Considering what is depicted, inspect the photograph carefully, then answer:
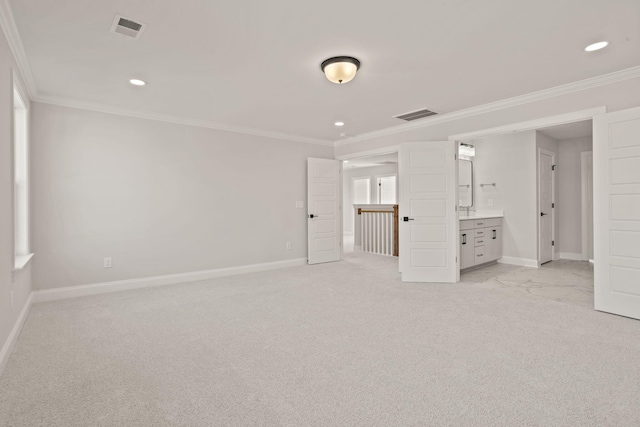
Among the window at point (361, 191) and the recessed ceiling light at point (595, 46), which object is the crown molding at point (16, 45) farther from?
the window at point (361, 191)

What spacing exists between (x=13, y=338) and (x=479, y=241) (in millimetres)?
6040

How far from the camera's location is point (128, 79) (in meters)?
3.37

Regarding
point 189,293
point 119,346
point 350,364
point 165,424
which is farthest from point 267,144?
point 165,424

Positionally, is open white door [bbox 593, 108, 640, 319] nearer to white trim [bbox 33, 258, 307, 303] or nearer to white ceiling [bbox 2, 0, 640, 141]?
white ceiling [bbox 2, 0, 640, 141]

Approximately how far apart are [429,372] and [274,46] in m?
2.70

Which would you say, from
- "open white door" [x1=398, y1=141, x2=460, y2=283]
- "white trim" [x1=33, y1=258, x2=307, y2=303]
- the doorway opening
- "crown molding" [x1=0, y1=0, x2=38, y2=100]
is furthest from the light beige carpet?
the doorway opening

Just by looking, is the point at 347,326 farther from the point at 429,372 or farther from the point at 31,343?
the point at 31,343

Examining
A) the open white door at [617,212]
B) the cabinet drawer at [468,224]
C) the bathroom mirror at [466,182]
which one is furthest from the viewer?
the bathroom mirror at [466,182]

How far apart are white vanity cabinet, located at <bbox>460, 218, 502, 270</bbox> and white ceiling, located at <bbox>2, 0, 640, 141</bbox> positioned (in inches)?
84.5

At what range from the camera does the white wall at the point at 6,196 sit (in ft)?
7.59

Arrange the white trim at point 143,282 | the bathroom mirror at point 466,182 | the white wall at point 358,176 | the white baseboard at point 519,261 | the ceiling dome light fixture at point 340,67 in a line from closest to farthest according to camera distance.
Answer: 1. the ceiling dome light fixture at point 340,67
2. the white trim at point 143,282
3. the white baseboard at point 519,261
4. the bathroom mirror at point 466,182
5. the white wall at point 358,176

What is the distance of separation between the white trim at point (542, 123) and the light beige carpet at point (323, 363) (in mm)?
2034

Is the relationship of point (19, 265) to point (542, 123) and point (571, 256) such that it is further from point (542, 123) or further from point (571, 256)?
point (571, 256)

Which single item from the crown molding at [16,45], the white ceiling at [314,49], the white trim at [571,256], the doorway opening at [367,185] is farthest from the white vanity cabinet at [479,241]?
the crown molding at [16,45]
